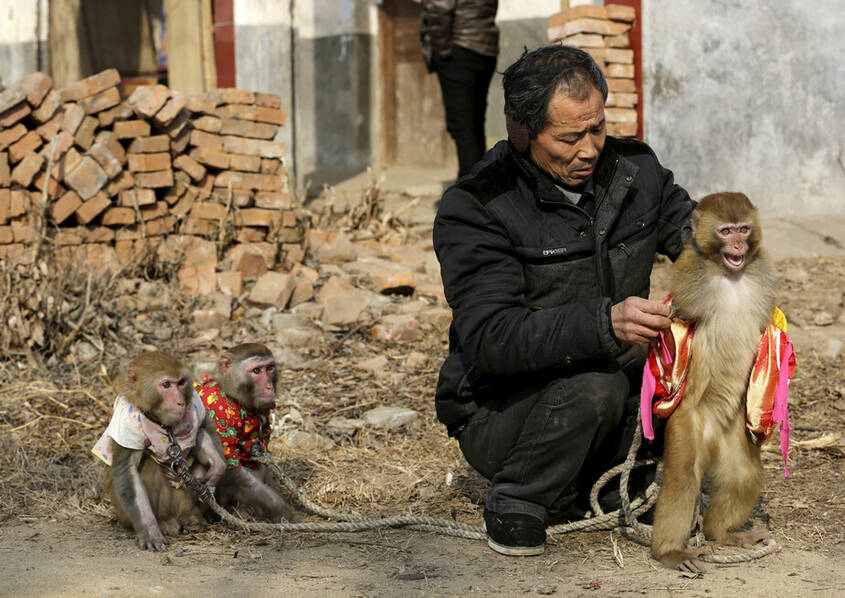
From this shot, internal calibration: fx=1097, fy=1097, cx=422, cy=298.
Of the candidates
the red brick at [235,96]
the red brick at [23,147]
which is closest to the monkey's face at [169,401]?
the red brick at [23,147]

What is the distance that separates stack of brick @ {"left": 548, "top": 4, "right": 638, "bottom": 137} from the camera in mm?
7801

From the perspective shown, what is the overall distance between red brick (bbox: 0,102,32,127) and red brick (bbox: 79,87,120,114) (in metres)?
0.35

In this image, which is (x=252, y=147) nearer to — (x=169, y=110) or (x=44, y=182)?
(x=169, y=110)

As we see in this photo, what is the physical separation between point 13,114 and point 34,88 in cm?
21

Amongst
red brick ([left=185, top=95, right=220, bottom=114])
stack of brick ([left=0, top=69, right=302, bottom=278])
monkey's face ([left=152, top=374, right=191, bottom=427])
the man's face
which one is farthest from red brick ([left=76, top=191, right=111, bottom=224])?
the man's face

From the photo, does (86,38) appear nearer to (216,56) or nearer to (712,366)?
(216,56)

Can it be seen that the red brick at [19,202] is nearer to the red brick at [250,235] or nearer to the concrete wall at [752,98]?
the red brick at [250,235]

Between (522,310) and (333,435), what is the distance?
2.02 m

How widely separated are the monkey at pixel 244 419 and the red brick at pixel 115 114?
333 cm

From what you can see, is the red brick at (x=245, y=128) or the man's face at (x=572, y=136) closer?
the man's face at (x=572, y=136)

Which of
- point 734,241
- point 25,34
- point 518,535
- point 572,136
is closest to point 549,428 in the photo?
point 518,535

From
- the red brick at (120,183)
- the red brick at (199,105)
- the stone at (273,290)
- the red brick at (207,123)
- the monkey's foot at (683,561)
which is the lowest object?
the monkey's foot at (683,561)

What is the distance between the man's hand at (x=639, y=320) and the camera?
10.4 feet

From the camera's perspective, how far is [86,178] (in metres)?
6.80
